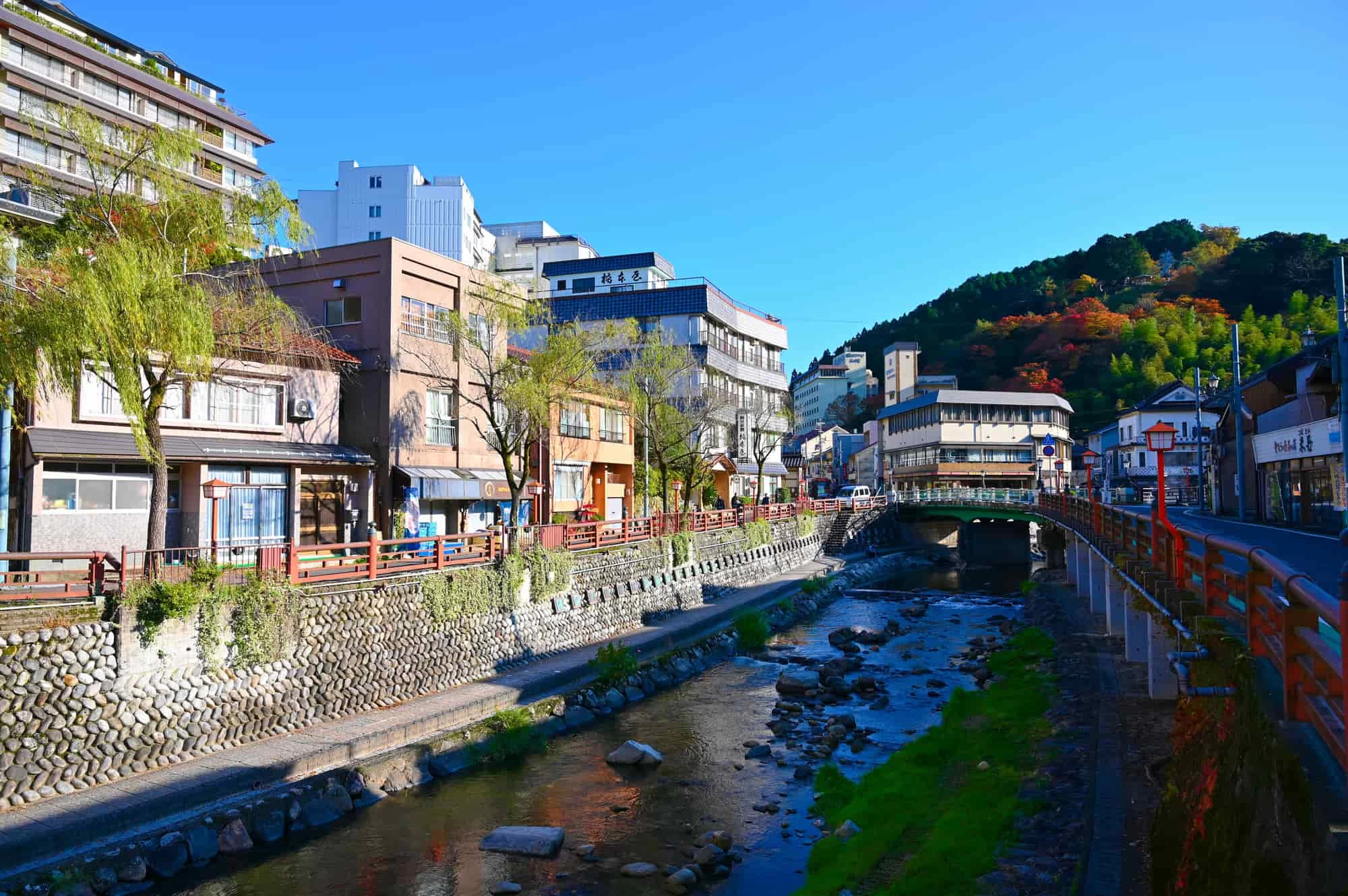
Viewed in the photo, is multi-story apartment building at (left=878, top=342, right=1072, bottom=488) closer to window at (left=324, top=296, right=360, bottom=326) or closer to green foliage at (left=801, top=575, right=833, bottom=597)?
green foliage at (left=801, top=575, right=833, bottom=597)

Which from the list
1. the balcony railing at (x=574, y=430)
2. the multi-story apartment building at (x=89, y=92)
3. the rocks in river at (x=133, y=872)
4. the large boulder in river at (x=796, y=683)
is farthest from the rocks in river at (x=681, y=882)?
the multi-story apartment building at (x=89, y=92)

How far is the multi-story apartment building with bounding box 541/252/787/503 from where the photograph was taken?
50000mm

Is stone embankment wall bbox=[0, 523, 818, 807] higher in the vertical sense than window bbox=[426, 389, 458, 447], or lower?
lower

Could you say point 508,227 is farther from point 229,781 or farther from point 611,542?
point 229,781

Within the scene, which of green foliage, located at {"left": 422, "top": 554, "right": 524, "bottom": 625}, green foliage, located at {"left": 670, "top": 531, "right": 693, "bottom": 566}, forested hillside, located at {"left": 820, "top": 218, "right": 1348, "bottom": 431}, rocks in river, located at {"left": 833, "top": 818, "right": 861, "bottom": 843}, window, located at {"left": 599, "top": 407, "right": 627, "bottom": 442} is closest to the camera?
rocks in river, located at {"left": 833, "top": 818, "right": 861, "bottom": 843}

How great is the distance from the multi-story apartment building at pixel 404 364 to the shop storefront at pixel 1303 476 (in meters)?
28.0

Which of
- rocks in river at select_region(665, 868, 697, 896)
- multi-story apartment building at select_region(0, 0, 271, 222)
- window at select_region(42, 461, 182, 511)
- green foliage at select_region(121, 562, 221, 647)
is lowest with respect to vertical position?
rocks in river at select_region(665, 868, 697, 896)

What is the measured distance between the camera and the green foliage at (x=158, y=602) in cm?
1393

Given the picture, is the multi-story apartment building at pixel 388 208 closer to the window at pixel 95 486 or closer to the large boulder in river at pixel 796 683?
the window at pixel 95 486

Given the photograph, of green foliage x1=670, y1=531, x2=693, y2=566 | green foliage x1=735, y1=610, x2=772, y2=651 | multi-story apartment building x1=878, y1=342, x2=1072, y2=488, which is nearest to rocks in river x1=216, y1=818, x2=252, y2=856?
green foliage x1=735, y1=610, x2=772, y2=651

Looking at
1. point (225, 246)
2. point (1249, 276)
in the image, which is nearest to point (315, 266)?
point (225, 246)

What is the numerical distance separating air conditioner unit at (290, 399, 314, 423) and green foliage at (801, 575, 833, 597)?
21765 mm

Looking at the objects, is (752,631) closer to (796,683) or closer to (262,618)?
(796,683)

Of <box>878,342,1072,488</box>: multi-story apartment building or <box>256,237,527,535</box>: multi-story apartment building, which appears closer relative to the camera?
<box>256,237,527,535</box>: multi-story apartment building
